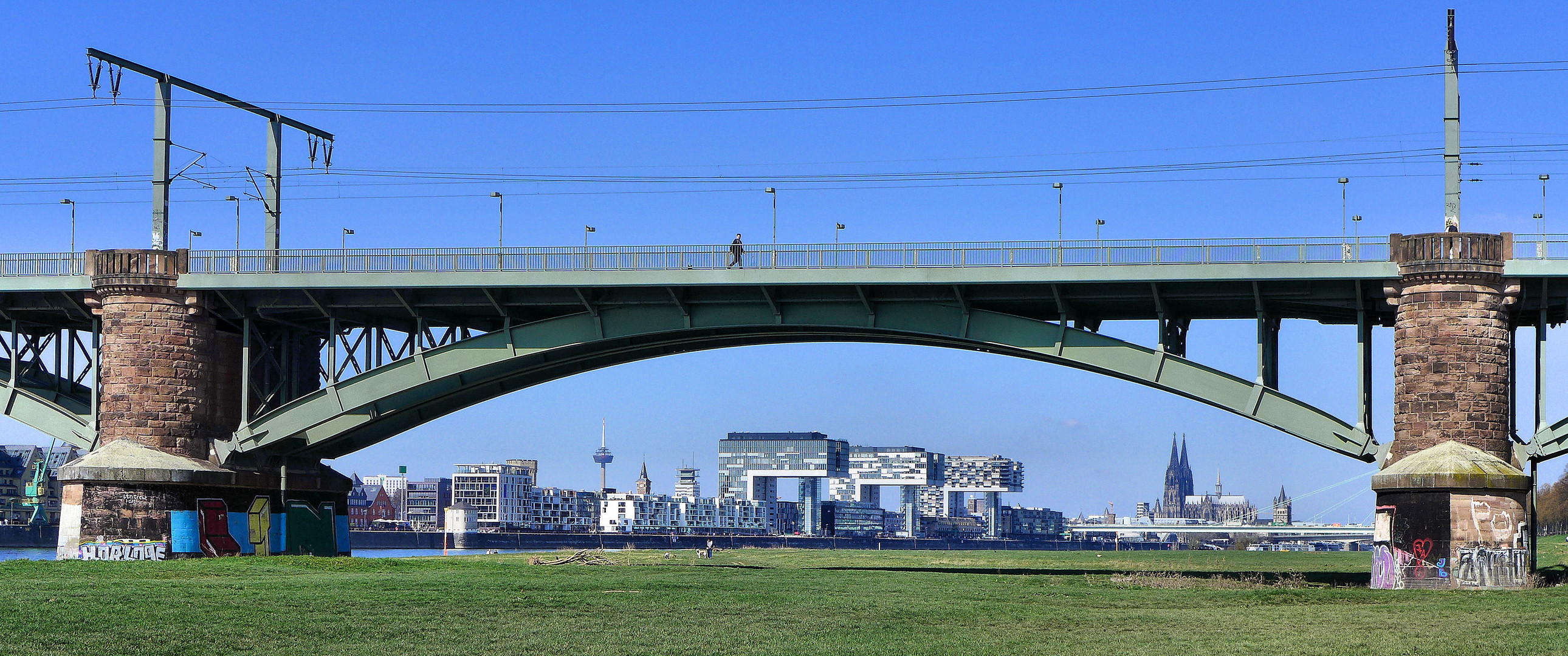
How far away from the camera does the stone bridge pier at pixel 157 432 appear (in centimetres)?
5572

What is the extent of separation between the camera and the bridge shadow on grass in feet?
180

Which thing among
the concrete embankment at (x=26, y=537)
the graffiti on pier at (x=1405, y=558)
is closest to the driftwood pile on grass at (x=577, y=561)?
the graffiti on pier at (x=1405, y=558)

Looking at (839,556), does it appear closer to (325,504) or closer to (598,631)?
(325,504)

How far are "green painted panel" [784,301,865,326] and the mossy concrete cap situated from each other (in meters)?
18.5

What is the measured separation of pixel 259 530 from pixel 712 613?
110 feet

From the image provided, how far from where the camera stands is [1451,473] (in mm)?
46188

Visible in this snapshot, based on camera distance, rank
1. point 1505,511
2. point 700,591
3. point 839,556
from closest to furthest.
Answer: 1. point 700,591
2. point 1505,511
3. point 839,556

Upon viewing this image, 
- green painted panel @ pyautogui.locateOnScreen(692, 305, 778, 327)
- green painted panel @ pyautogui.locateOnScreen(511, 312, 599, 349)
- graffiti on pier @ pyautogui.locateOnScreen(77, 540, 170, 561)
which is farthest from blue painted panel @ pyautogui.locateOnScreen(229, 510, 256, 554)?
green painted panel @ pyautogui.locateOnScreen(692, 305, 778, 327)

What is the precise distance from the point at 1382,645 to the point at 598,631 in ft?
46.6

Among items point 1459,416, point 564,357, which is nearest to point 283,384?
point 564,357

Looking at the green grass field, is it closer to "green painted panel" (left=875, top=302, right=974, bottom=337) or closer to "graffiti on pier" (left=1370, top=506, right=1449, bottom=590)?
"graffiti on pier" (left=1370, top=506, right=1449, bottom=590)

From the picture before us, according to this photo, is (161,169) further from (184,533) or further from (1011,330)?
(1011,330)

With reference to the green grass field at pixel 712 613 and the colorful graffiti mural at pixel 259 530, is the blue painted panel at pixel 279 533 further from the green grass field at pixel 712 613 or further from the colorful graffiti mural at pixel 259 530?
the green grass field at pixel 712 613

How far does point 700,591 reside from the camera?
4169cm
